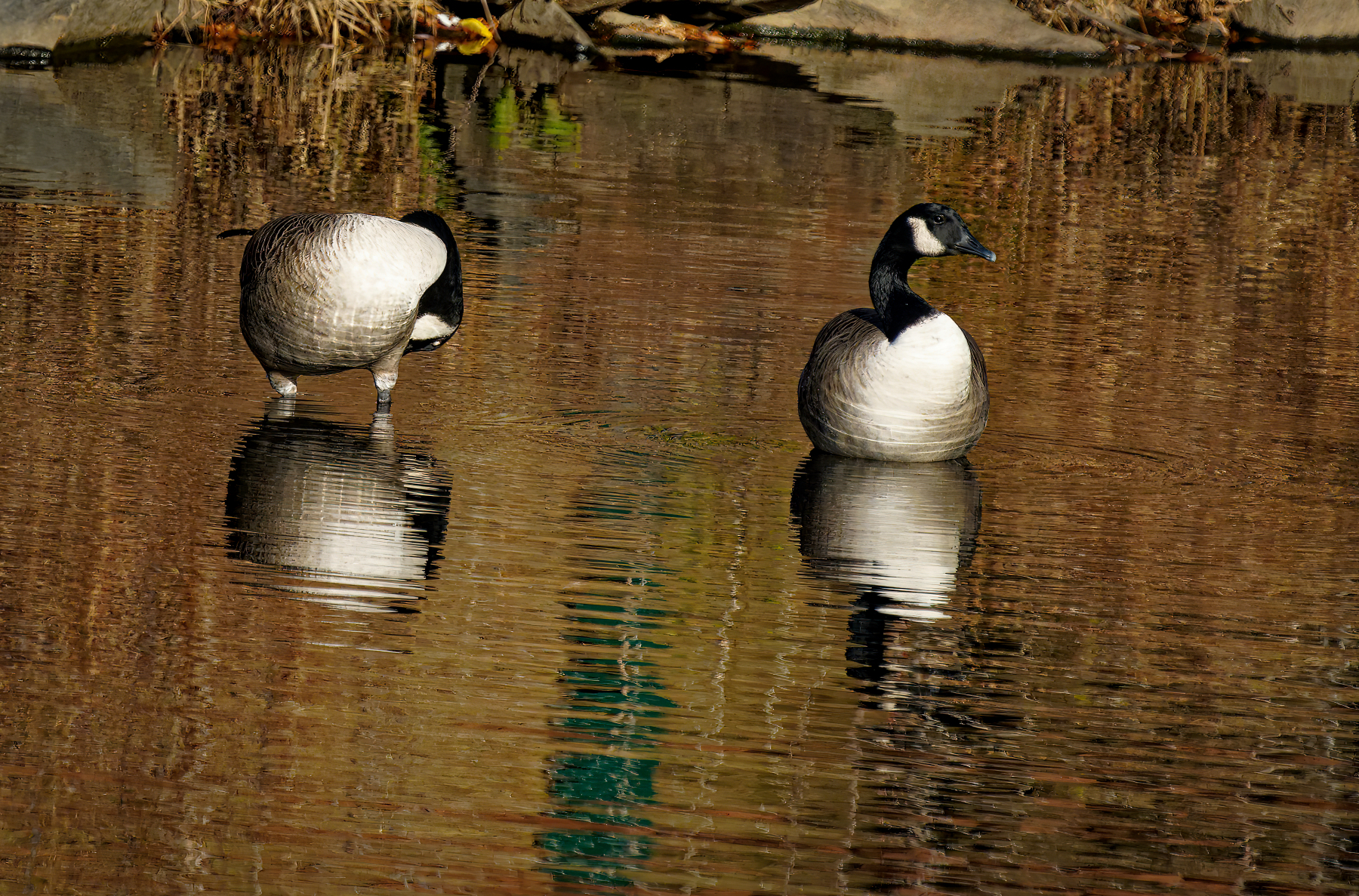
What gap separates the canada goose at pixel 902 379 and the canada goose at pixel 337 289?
70.2 inches

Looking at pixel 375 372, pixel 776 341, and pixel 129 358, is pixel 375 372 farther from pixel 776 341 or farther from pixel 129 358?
pixel 776 341

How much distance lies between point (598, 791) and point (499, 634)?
1.09 meters

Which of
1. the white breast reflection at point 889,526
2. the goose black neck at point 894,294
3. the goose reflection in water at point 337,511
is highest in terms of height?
the goose black neck at point 894,294

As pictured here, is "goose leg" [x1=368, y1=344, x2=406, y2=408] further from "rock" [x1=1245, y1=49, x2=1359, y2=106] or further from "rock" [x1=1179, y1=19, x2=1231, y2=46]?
"rock" [x1=1179, y1=19, x2=1231, y2=46]

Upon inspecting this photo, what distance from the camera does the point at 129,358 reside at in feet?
28.2

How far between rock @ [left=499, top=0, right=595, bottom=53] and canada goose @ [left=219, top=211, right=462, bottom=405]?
1980cm

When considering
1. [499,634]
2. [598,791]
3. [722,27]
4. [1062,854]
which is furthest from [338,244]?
[722,27]

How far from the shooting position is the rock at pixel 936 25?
96.5 feet

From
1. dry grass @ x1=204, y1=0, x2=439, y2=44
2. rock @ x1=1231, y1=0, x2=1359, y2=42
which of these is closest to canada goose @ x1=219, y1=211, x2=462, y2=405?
dry grass @ x1=204, y1=0, x2=439, y2=44

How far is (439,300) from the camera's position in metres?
8.34

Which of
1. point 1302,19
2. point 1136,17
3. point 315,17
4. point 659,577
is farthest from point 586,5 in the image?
point 659,577

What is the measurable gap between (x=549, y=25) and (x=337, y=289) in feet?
66.8

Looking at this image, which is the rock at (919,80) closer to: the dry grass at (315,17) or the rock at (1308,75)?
the rock at (1308,75)

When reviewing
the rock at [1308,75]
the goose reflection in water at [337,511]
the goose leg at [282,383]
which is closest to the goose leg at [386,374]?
the goose reflection in water at [337,511]
